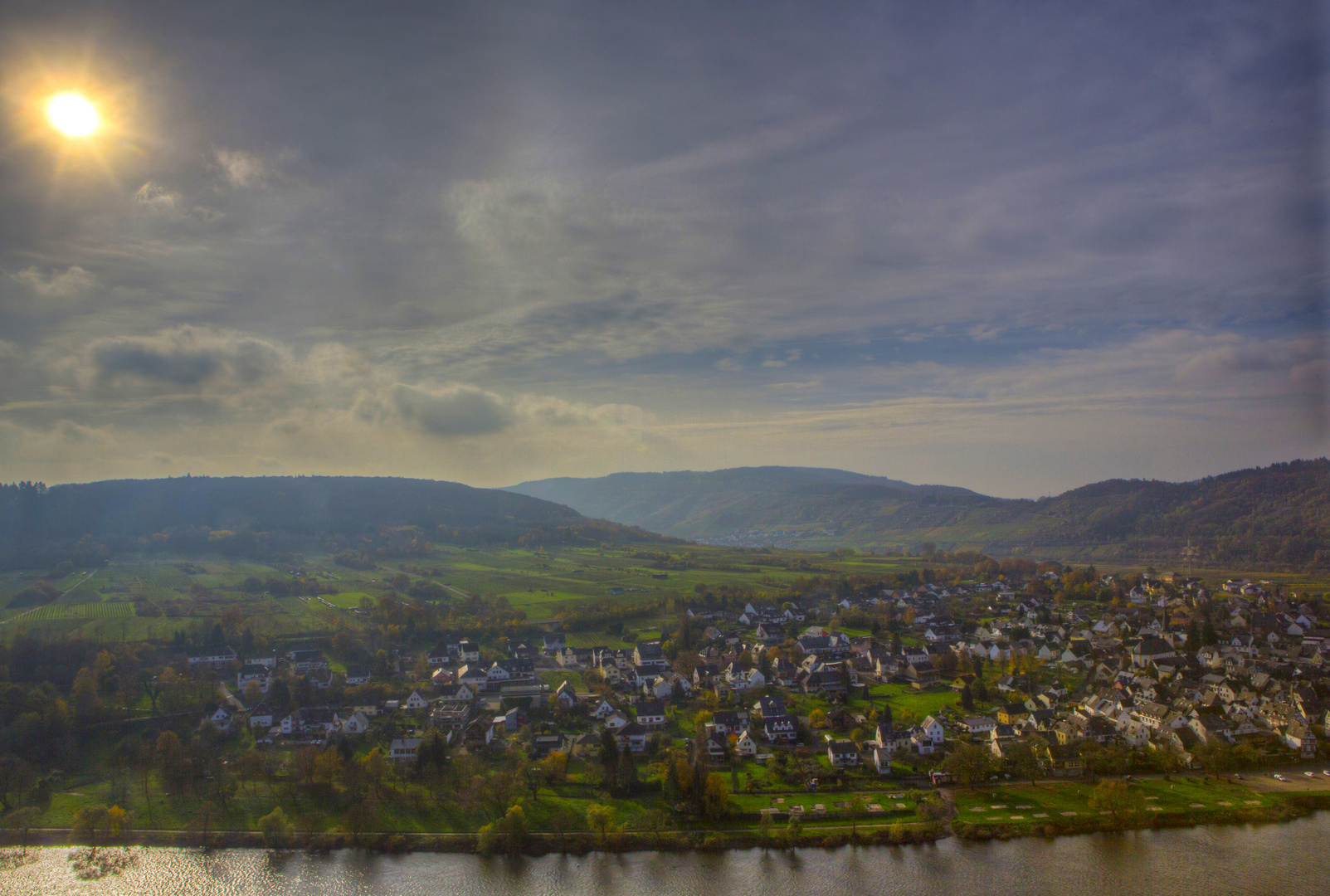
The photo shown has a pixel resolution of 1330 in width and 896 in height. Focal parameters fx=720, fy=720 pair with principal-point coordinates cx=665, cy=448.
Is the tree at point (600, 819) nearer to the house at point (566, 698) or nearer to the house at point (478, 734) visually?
the house at point (478, 734)

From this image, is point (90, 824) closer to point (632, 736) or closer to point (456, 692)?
A: point (456, 692)

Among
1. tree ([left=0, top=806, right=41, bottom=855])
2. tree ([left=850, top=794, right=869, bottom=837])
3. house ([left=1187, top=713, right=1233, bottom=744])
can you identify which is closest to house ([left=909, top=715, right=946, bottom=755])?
tree ([left=850, top=794, right=869, bottom=837])

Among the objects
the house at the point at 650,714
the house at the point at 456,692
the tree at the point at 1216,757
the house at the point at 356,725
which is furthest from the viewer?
the house at the point at 456,692

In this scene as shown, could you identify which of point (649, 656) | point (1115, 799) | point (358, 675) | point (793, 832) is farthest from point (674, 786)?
point (358, 675)

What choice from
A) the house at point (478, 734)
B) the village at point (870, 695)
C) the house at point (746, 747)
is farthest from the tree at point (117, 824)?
the house at point (746, 747)

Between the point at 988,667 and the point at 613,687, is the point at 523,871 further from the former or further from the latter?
the point at 988,667

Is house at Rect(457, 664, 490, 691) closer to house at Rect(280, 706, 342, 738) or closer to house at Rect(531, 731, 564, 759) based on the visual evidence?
house at Rect(280, 706, 342, 738)
